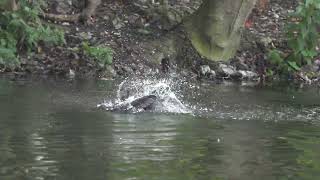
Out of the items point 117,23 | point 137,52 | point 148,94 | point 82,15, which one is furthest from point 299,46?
point 148,94

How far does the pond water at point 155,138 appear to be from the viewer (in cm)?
685

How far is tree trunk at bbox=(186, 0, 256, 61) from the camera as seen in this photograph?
1692 cm

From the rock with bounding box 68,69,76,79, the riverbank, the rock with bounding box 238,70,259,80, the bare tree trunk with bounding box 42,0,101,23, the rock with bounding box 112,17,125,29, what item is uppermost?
the bare tree trunk with bounding box 42,0,101,23

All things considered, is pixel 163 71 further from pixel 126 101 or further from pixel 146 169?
pixel 146 169

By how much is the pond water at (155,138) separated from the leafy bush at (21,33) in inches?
77.3

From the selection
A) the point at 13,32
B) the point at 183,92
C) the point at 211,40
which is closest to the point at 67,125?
the point at 183,92

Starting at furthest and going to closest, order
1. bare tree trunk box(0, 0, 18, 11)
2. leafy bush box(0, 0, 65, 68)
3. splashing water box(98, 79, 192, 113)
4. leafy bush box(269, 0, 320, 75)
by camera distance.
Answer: leafy bush box(269, 0, 320, 75) < bare tree trunk box(0, 0, 18, 11) < leafy bush box(0, 0, 65, 68) < splashing water box(98, 79, 192, 113)

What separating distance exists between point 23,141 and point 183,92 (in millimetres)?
6180

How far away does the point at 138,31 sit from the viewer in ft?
58.1

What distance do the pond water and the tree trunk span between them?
3.82 meters

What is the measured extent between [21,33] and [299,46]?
6917 millimetres

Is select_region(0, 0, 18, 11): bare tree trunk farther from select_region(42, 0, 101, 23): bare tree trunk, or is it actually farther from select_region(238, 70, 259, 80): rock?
select_region(238, 70, 259, 80): rock

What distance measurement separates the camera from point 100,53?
16016mm

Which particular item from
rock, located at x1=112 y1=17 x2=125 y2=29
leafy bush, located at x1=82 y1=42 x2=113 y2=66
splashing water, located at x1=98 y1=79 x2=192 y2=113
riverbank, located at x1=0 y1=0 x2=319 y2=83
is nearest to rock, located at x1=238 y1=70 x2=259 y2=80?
riverbank, located at x1=0 y1=0 x2=319 y2=83
